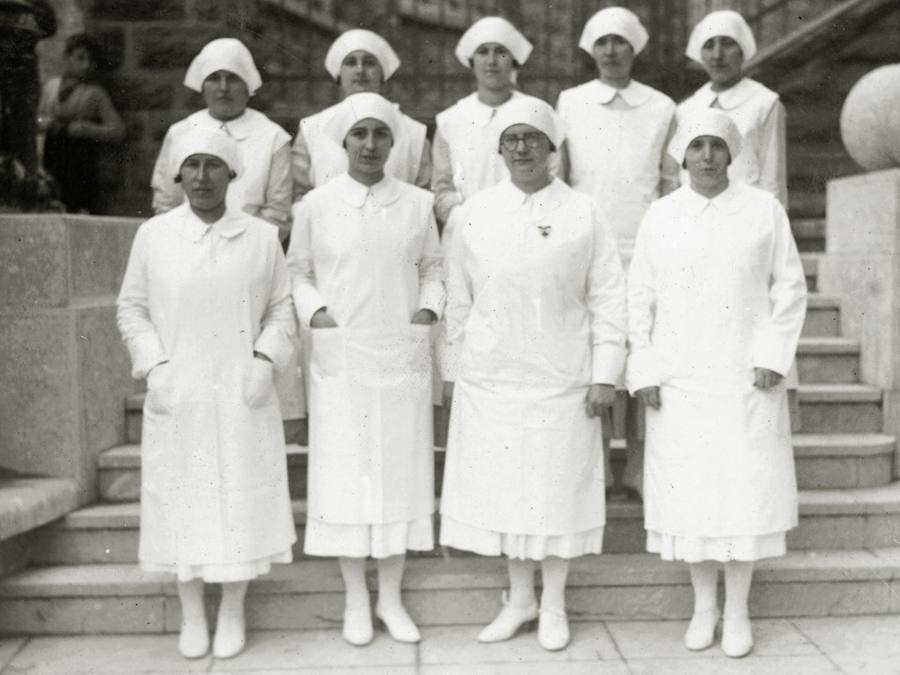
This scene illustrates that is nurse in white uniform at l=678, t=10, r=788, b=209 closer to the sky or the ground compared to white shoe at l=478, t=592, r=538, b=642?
closer to the sky

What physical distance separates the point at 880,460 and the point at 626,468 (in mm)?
1187

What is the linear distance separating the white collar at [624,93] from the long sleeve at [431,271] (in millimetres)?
1099

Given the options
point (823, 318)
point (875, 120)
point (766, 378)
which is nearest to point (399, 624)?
point (766, 378)

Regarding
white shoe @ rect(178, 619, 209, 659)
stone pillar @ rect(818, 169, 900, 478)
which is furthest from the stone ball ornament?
white shoe @ rect(178, 619, 209, 659)

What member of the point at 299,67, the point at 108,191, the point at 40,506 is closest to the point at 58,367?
the point at 40,506

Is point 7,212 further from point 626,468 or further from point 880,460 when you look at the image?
point 880,460

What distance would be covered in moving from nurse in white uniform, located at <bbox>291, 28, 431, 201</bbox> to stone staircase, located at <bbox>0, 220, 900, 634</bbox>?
1.27 meters

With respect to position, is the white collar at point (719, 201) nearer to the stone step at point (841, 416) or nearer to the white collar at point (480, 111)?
the white collar at point (480, 111)

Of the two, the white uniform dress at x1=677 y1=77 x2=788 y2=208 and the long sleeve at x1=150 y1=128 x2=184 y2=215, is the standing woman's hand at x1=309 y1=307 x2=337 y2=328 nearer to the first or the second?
the long sleeve at x1=150 y1=128 x2=184 y2=215

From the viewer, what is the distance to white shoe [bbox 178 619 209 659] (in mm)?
4570

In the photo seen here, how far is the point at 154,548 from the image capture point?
451 centimetres

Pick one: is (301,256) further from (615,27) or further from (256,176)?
(615,27)

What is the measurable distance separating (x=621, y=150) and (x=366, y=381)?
1595 millimetres

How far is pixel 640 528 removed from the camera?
17.0 feet
